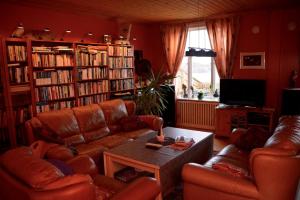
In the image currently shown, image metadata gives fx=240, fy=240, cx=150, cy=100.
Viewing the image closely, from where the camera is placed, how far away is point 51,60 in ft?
13.1

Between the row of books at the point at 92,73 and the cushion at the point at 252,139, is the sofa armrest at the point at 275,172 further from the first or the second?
the row of books at the point at 92,73

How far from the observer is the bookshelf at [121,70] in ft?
16.4

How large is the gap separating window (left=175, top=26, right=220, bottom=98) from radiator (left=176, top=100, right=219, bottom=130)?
1.04ft

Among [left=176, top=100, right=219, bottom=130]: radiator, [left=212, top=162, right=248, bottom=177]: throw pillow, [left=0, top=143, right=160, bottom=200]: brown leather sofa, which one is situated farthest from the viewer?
[left=176, top=100, right=219, bottom=130]: radiator

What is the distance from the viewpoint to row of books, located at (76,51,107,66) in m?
4.37

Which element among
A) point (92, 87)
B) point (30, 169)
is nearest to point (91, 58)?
point (92, 87)

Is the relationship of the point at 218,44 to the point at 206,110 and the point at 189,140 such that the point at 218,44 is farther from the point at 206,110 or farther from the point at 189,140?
the point at 189,140

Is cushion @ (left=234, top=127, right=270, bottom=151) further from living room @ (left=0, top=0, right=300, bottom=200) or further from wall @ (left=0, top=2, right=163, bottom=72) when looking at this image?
wall @ (left=0, top=2, right=163, bottom=72)

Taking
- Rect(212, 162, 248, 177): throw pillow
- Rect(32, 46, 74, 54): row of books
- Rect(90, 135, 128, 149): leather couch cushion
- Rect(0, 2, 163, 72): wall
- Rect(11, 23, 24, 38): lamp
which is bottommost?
Rect(90, 135, 128, 149): leather couch cushion

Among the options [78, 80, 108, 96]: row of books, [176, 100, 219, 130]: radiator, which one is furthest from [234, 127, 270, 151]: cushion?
[78, 80, 108, 96]: row of books

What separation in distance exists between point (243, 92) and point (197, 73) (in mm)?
1408

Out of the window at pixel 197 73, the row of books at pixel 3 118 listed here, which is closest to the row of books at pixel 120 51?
the window at pixel 197 73

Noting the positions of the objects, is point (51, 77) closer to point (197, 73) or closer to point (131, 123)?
point (131, 123)

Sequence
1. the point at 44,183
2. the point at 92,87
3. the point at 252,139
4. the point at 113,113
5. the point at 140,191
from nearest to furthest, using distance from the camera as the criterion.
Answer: the point at 44,183 < the point at 140,191 < the point at 252,139 < the point at 113,113 < the point at 92,87
